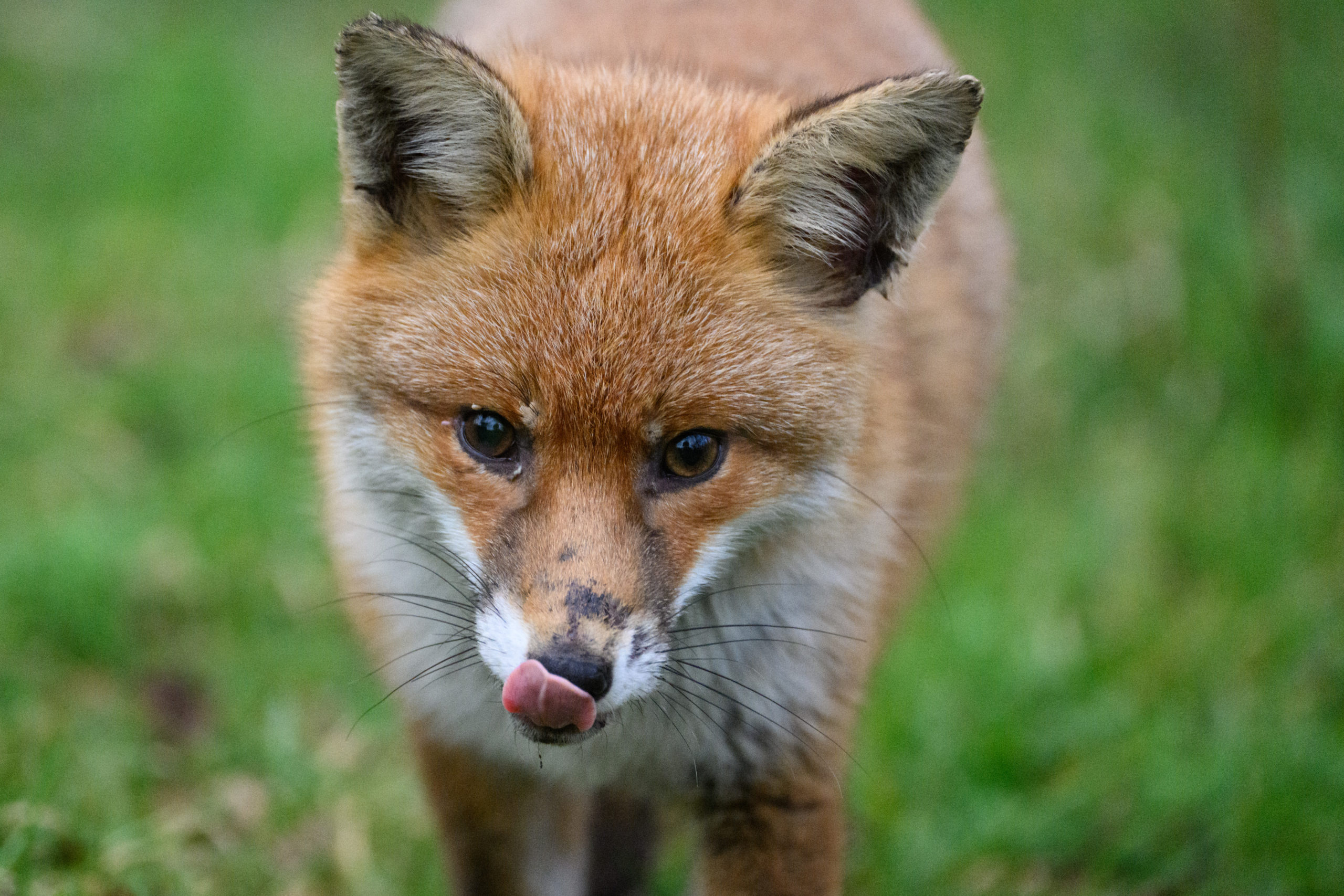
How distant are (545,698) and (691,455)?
71 centimetres

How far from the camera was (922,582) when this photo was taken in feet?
16.5

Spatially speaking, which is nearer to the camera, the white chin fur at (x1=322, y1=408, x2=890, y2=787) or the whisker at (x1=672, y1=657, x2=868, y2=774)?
the white chin fur at (x1=322, y1=408, x2=890, y2=787)

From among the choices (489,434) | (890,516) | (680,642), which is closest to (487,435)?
(489,434)

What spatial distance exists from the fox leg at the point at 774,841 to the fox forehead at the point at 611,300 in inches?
41.1

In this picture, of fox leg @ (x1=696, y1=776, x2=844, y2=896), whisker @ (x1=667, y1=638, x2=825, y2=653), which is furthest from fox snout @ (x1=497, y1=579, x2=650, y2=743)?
fox leg @ (x1=696, y1=776, x2=844, y2=896)

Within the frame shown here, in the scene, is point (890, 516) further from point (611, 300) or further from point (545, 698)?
point (545, 698)

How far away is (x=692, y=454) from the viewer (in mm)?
3068

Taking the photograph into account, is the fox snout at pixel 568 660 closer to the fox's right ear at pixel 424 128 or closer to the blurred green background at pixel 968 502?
the fox's right ear at pixel 424 128

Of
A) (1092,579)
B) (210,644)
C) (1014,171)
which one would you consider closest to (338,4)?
(1014,171)

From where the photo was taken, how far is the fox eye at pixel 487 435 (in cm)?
304

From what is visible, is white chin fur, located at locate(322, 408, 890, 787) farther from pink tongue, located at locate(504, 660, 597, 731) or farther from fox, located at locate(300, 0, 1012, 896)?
pink tongue, located at locate(504, 660, 597, 731)

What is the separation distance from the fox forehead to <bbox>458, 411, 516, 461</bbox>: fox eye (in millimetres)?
45

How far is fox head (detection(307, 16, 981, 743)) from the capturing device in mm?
2938

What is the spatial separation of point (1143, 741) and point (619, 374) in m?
3.18
